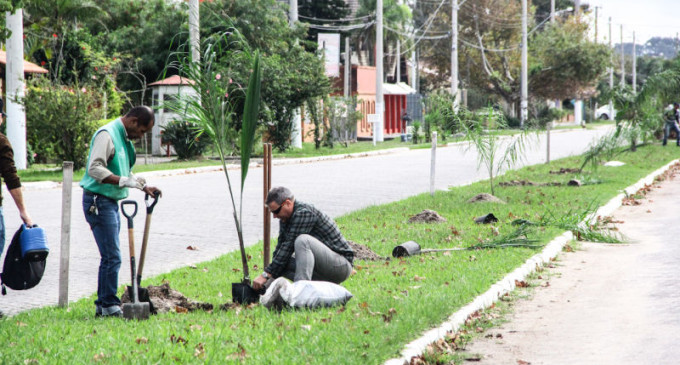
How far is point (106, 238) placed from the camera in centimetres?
678

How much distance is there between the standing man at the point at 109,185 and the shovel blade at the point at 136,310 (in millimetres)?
198

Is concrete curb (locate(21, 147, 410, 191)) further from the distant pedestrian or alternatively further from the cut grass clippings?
the distant pedestrian

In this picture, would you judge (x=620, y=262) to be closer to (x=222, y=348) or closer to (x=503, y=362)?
(x=503, y=362)

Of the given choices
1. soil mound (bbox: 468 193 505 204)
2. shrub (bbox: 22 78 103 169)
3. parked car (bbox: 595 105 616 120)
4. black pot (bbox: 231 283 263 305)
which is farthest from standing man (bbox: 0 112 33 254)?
parked car (bbox: 595 105 616 120)

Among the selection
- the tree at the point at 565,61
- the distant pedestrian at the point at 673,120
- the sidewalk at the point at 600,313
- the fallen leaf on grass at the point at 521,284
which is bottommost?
the sidewalk at the point at 600,313

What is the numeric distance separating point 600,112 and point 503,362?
301ft

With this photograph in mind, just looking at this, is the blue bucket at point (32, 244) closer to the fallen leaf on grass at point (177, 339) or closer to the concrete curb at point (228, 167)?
the fallen leaf on grass at point (177, 339)

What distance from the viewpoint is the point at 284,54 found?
3206 centimetres

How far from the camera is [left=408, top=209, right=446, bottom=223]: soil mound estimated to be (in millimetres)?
12742

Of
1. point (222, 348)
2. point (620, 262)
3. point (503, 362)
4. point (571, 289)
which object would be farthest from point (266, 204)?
point (620, 262)

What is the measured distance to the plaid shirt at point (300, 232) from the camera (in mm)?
7281

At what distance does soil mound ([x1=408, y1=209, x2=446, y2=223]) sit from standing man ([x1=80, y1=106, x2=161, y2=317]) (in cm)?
650

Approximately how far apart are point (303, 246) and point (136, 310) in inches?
55.8

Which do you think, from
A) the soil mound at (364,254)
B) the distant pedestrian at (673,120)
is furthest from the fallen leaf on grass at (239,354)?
the distant pedestrian at (673,120)
